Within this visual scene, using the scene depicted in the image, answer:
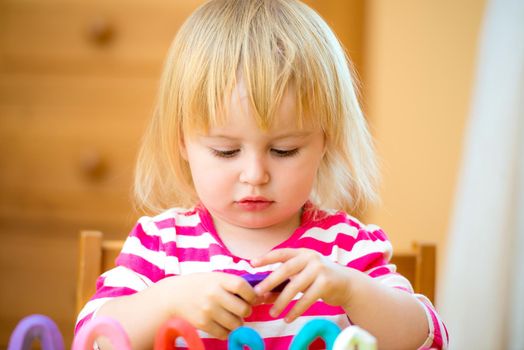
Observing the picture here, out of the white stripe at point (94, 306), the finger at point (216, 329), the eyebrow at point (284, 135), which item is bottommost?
the white stripe at point (94, 306)

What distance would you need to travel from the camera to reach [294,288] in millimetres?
596

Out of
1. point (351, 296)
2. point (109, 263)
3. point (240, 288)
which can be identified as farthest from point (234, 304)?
point (109, 263)

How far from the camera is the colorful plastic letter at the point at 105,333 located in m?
0.50

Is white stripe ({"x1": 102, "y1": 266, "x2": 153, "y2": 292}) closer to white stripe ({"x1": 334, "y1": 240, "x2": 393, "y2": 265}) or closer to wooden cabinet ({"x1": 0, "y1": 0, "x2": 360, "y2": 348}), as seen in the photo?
white stripe ({"x1": 334, "y1": 240, "x2": 393, "y2": 265})

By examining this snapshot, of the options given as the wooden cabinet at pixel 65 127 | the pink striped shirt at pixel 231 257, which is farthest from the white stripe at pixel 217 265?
the wooden cabinet at pixel 65 127

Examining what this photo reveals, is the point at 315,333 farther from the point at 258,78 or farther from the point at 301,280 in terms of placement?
the point at 258,78

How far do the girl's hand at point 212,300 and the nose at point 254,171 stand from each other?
109mm

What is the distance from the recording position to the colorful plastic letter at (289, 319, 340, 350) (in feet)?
1.75

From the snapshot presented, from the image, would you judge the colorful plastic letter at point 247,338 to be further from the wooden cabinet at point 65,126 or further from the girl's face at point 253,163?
the wooden cabinet at point 65,126

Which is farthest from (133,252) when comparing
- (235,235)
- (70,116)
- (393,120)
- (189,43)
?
(393,120)

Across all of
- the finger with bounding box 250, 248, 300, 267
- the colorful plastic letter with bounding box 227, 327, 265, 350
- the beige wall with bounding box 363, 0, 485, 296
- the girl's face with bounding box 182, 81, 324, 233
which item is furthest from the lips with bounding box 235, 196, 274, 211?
the beige wall with bounding box 363, 0, 485, 296

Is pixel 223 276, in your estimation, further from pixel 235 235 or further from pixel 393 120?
pixel 393 120

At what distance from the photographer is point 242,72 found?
27.7 inches

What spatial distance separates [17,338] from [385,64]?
1226 mm
